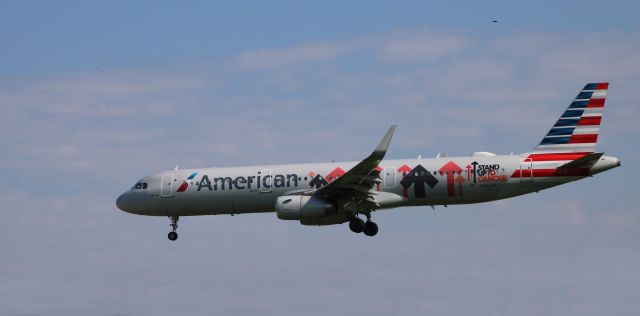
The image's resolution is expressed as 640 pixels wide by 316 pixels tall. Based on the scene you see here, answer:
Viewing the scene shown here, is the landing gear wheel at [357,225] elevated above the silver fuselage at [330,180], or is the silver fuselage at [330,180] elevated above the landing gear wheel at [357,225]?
the silver fuselage at [330,180]

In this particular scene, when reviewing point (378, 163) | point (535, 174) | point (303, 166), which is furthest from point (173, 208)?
point (535, 174)

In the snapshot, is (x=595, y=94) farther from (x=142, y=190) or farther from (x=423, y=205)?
(x=142, y=190)

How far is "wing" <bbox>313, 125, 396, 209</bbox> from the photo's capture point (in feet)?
194

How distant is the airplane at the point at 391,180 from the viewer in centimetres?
6122

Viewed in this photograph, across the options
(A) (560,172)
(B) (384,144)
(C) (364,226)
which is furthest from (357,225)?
(A) (560,172)

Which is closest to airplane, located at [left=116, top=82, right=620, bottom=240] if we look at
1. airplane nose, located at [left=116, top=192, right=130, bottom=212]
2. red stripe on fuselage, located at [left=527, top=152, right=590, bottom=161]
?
red stripe on fuselage, located at [left=527, top=152, right=590, bottom=161]

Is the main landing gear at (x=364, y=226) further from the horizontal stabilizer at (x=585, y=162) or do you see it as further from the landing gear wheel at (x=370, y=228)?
the horizontal stabilizer at (x=585, y=162)

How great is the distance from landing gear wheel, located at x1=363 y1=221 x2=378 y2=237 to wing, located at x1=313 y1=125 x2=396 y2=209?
1755mm

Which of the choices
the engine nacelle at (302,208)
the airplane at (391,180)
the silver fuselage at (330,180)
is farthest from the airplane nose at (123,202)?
the engine nacelle at (302,208)

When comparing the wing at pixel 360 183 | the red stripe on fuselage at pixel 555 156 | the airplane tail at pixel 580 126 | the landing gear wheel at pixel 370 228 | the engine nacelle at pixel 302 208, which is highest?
the airplane tail at pixel 580 126

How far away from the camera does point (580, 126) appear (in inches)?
2489

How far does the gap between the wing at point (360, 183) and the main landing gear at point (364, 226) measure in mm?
1747

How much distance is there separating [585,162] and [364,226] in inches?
459

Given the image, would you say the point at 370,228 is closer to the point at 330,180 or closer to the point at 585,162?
the point at 330,180
